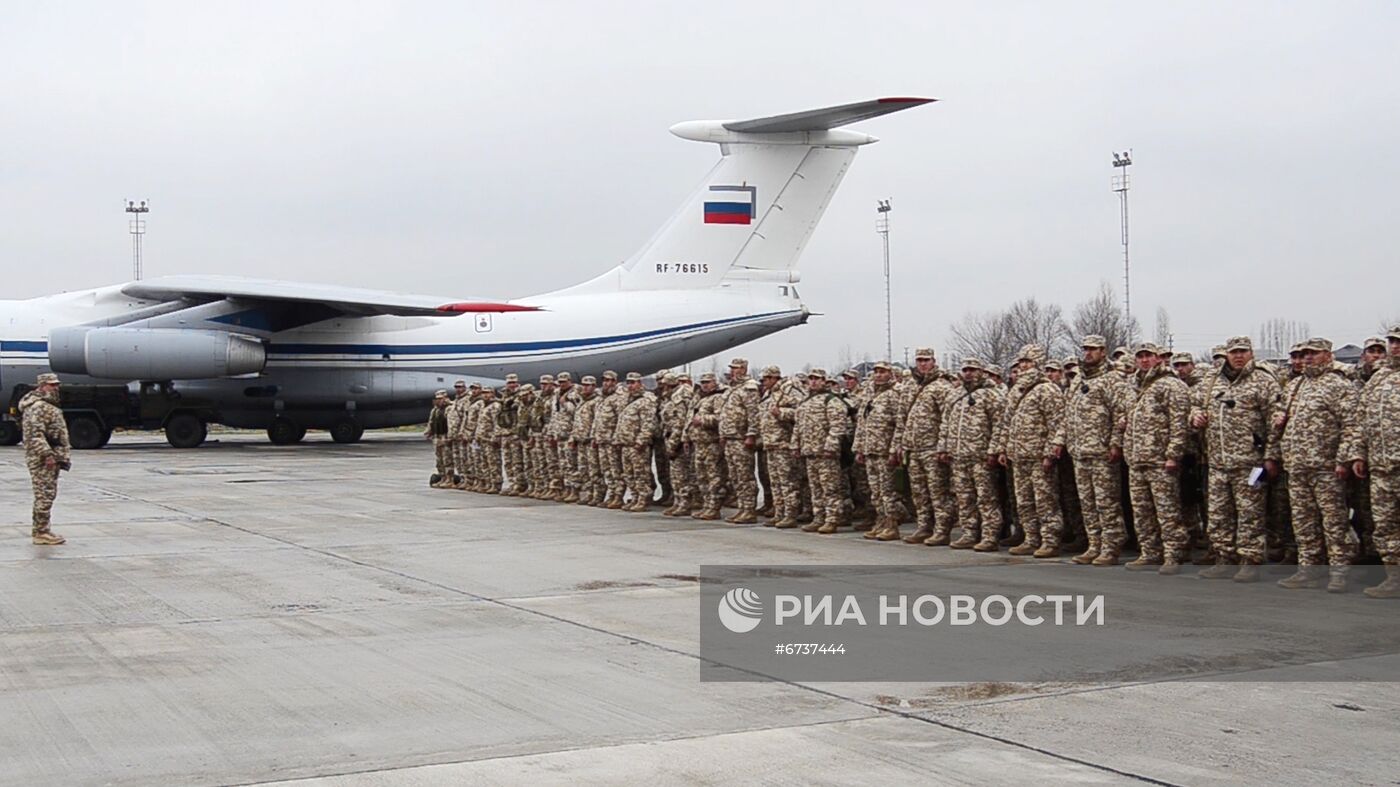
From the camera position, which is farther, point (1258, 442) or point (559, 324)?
point (559, 324)

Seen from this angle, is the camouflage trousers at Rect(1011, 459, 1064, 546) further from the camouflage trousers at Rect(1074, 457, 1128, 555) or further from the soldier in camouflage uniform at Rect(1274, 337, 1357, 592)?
the soldier in camouflage uniform at Rect(1274, 337, 1357, 592)

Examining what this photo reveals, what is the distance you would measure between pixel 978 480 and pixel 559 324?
62.0 feet

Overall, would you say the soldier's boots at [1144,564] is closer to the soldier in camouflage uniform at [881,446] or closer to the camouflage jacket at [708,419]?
the soldier in camouflage uniform at [881,446]

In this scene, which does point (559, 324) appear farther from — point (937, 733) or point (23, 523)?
point (937, 733)

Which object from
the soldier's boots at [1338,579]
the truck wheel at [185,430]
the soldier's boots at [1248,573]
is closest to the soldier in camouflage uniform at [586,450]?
the soldier's boots at [1248,573]

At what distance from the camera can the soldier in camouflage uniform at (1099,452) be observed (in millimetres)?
10383

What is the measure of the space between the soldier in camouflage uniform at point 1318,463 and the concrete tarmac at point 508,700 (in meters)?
1.51

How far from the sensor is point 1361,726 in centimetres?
532

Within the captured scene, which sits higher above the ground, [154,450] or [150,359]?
[150,359]

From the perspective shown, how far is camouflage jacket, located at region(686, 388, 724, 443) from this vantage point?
14781 mm

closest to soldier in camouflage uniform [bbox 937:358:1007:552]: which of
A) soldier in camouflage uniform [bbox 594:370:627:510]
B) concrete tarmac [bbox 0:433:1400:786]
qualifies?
concrete tarmac [bbox 0:433:1400:786]

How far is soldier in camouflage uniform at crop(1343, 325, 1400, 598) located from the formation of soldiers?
1 centimetres

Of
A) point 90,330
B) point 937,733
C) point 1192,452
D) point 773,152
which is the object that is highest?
point 773,152

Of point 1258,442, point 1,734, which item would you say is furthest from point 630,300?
point 1,734
